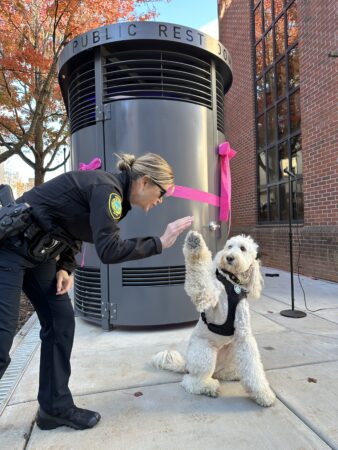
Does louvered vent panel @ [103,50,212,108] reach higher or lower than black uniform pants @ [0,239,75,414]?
higher

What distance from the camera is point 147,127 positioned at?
4254 mm

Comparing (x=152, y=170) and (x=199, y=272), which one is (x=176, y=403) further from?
(x=152, y=170)

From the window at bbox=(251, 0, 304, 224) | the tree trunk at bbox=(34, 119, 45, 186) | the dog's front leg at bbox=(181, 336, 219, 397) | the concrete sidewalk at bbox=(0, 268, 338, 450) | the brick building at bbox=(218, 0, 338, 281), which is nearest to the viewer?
the concrete sidewalk at bbox=(0, 268, 338, 450)

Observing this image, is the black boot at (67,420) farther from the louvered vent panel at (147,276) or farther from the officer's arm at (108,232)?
the louvered vent panel at (147,276)

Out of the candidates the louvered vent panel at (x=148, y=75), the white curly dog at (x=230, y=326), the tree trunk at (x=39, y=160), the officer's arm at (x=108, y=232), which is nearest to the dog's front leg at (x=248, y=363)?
the white curly dog at (x=230, y=326)

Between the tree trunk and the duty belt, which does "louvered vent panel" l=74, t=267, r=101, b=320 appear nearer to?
the duty belt

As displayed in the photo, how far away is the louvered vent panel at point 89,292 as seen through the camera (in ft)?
14.9

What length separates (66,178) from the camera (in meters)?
2.15

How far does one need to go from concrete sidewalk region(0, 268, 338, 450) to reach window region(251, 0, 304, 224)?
5172 millimetres

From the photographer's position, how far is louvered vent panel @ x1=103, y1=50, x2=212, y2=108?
430 cm

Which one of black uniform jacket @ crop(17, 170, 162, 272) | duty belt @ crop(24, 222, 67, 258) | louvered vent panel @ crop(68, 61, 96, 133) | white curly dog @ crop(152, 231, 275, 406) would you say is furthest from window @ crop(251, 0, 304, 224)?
duty belt @ crop(24, 222, 67, 258)

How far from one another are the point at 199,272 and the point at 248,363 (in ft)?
2.69

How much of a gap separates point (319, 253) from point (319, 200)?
1.03 m

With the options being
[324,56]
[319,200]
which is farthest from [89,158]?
[324,56]
